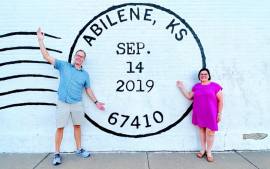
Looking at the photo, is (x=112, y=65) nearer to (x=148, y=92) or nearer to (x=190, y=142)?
(x=148, y=92)

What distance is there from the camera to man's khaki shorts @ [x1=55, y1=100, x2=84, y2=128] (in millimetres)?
3023

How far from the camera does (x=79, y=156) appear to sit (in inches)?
129

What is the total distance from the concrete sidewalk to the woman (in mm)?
238

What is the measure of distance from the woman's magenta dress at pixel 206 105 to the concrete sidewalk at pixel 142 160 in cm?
59

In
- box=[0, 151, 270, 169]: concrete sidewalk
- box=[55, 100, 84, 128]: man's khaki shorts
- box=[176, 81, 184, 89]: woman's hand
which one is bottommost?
box=[0, 151, 270, 169]: concrete sidewalk

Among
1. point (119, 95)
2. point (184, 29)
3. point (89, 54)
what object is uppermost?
point (184, 29)

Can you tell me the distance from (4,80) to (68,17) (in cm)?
160

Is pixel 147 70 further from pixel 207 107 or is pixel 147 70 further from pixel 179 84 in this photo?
pixel 207 107

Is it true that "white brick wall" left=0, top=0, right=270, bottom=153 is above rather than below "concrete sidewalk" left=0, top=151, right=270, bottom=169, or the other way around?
above

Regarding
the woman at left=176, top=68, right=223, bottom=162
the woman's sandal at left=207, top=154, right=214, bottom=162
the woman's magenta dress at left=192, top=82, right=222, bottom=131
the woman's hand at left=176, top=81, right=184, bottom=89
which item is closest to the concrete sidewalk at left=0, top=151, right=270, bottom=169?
the woman's sandal at left=207, top=154, right=214, bottom=162

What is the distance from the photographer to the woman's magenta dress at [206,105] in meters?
3.02

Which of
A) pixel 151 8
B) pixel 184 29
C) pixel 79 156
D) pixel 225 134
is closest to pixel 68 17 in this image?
pixel 151 8

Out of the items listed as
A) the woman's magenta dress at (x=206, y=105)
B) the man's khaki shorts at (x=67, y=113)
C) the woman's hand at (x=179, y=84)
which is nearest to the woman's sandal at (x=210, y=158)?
the woman's magenta dress at (x=206, y=105)

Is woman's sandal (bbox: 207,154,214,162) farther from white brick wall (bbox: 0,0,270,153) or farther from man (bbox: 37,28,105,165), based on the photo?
man (bbox: 37,28,105,165)
